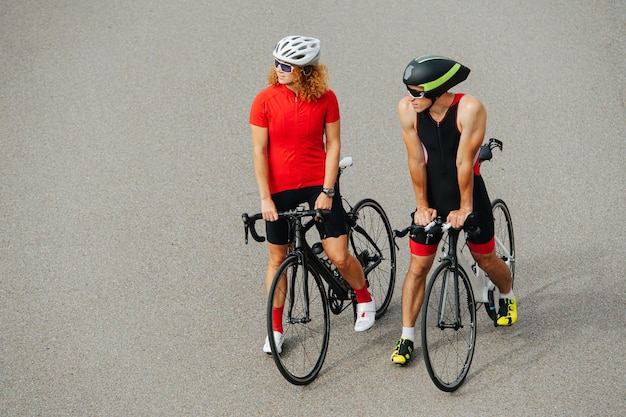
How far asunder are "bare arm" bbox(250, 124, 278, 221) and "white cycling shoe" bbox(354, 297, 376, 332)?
1259 millimetres

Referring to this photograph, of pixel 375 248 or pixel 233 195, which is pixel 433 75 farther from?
pixel 233 195

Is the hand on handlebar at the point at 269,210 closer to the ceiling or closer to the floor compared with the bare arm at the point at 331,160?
closer to the floor

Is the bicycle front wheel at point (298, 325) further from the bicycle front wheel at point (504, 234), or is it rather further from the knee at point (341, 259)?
the bicycle front wheel at point (504, 234)

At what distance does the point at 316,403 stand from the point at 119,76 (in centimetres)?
560

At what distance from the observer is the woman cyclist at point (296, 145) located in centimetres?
588

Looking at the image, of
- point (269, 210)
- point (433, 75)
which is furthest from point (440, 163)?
point (269, 210)

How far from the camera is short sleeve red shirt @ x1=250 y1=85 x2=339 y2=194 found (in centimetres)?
593

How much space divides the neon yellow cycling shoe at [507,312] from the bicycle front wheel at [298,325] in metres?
1.38

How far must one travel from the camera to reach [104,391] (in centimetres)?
625

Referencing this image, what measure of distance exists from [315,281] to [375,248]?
2.85ft

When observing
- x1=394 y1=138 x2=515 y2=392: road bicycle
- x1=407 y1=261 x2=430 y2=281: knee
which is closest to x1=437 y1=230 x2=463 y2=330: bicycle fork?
x1=394 y1=138 x2=515 y2=392: road bicycle

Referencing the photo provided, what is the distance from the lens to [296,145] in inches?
237

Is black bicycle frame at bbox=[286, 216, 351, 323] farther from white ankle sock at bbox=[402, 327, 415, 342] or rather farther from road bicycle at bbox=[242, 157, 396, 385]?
white ankle sock at bbox=[402, 327, 415, 342]

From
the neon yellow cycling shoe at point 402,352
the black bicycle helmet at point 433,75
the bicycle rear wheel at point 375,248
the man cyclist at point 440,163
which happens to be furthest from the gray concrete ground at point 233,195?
the black bicycle helmet at point 433,75
